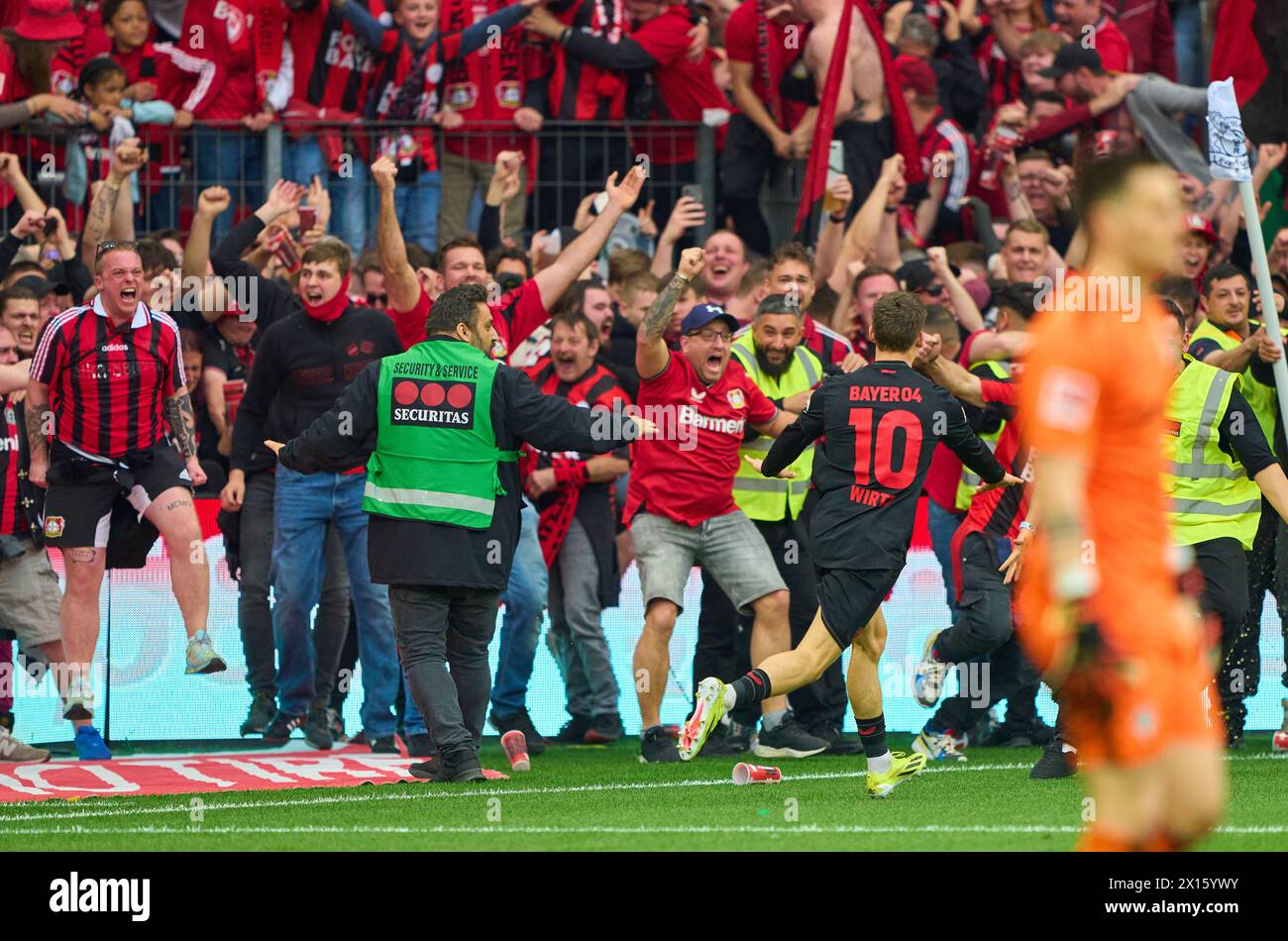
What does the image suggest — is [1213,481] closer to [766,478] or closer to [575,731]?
[766,478]

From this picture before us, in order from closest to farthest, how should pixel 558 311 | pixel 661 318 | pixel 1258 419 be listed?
pixel 661 318 → pixel 1258 419 → pixel 558 311

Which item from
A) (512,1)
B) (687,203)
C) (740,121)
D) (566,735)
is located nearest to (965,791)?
(566,735)

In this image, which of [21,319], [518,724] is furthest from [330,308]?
[518,724]

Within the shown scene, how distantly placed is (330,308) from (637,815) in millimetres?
4180

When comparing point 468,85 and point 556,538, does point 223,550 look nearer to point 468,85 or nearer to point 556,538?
point 556,538

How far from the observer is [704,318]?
→ 11.0 metres

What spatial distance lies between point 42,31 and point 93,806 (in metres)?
7.21

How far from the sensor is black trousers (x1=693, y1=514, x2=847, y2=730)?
1160 centimetres

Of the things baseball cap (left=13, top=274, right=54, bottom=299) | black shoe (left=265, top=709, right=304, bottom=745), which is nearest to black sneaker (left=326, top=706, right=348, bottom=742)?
black shoe (left=265, top=709, right=304, bottom=745)

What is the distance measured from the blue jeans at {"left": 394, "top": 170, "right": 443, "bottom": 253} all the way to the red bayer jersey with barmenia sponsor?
3.89 m

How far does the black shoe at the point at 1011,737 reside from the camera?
11555 millimetres

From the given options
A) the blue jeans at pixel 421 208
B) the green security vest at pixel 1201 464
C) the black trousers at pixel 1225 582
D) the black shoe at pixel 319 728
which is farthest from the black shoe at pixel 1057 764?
the blue jeans at pixel 421 208

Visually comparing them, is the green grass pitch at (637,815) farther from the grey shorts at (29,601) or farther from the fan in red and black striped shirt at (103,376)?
the grey shorts at (29,601)

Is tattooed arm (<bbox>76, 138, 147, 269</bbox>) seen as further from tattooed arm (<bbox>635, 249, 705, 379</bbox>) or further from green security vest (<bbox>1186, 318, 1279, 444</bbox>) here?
green security vest (<bbox>1186, 318, 1279, 444</bbox>)
